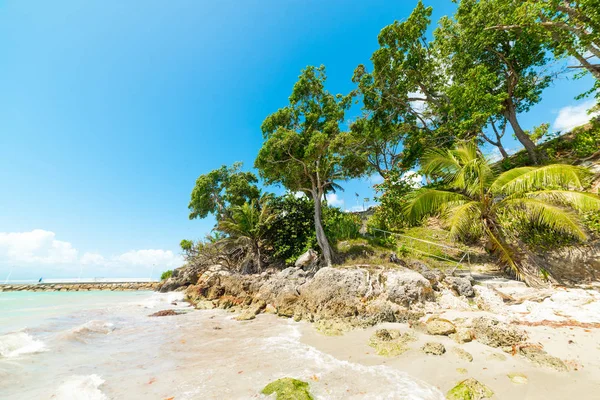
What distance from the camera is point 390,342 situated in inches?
174

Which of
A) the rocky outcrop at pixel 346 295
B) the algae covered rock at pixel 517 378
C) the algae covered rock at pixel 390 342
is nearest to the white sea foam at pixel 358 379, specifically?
the algae covered rock at pixel 390 342

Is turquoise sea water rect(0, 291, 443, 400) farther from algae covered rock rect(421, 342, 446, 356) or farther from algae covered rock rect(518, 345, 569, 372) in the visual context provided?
algae covered rock rect(518, 345, 569, 372)

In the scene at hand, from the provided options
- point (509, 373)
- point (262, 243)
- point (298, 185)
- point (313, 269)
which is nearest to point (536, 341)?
point (509, 373)

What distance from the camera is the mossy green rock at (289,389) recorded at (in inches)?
109

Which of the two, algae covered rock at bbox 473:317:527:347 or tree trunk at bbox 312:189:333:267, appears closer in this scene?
algae covered rock at bbox 473:317:527:347

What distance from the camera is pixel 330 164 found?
40.4 ft

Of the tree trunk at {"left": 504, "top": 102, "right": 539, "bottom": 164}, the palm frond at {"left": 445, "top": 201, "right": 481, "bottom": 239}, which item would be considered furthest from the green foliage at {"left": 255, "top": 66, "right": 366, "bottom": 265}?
the tree trunk at {"left": 504, "top": 102, "right": 539, "bottom": 164}

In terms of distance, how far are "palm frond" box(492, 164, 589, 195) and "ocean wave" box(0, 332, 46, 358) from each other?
518 inches

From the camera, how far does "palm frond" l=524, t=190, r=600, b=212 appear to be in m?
6.09

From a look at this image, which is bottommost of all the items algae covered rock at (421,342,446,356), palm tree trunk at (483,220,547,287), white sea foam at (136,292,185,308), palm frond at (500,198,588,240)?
white sea foam at (136,292,185,308)

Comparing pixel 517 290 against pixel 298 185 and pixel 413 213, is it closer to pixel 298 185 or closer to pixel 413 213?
pixel 413 213

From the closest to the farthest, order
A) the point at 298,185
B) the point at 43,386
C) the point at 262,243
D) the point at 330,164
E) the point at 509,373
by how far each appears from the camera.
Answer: the point at 509,373, the point at 43,386, the point at 330,164, the point at 298,185, the point at 262,243

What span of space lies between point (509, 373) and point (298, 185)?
11327 millimetres

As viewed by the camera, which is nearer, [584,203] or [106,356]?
[106,356]
